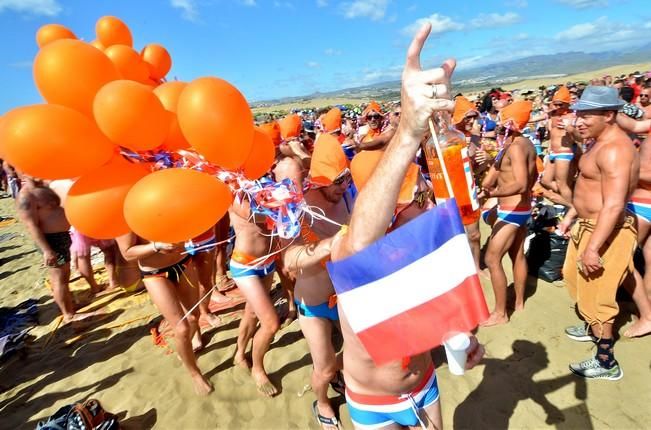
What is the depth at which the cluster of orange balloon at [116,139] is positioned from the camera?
1465 millimetres

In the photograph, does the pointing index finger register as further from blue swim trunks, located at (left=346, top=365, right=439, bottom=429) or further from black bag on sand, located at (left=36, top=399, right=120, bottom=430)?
black bag on sand, located at (left=36, top=399, right=120, bottom=430)

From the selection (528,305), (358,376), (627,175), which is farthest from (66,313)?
(627,175)

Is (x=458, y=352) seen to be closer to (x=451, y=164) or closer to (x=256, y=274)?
(x=451, y=164)

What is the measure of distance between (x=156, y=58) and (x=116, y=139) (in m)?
1.96

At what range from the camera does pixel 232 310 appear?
16.2ft

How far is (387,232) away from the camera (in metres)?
1.96

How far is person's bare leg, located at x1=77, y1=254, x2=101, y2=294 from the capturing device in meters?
5.75

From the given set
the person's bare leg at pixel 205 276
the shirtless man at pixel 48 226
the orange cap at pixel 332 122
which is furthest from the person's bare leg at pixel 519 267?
the shirtless man at pixel 48 226

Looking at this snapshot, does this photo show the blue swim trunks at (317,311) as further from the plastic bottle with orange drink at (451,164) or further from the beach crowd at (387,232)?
the plastic bottle with orange drink at (451,164)

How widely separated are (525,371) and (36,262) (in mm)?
10028

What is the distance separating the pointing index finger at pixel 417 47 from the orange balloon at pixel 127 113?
116 cm

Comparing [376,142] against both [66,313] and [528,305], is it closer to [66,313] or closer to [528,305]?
[528,305]

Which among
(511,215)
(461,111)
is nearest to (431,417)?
(511,215)

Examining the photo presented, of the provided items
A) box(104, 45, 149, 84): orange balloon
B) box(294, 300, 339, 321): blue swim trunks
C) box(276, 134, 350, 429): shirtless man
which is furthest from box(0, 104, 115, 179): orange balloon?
box(294, 300, 339, 321): blue swim trunks
